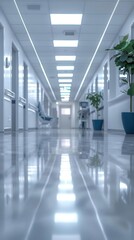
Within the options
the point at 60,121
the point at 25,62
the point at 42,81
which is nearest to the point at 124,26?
the point at 25,62

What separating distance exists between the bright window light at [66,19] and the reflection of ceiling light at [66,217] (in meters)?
8.43

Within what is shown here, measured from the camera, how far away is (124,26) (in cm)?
908

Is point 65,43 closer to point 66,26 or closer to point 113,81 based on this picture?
point 66,26

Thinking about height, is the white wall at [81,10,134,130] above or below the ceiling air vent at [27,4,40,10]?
below

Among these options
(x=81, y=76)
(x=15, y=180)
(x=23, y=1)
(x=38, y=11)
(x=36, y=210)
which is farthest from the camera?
(x=81, y=76)

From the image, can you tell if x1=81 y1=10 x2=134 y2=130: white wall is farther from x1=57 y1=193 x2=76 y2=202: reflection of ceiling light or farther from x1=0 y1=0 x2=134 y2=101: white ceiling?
x1=57 y1=193 x2=76 y2=202: reflection of ceiling light

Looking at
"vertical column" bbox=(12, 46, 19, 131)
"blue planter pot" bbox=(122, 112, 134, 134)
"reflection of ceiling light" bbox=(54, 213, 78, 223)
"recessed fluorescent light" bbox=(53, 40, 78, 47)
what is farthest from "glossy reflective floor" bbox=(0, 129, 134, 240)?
"recessed fluorescent light" bbox=(53, 40, 78, 47)

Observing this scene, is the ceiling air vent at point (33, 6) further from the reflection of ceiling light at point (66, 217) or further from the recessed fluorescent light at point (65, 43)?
the reflection of ceiling light at point (66, 217)

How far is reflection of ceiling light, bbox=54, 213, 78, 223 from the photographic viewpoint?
55 cm

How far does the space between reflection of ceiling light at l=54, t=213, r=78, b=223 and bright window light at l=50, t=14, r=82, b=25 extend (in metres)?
8.43

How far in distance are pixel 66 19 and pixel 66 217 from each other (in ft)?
28.8

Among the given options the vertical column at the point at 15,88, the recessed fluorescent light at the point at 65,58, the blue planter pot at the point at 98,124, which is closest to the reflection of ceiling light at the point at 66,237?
the vertical column at the point at 15,88

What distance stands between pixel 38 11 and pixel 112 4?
1980 mm

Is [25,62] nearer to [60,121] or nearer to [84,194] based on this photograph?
[84,194]
